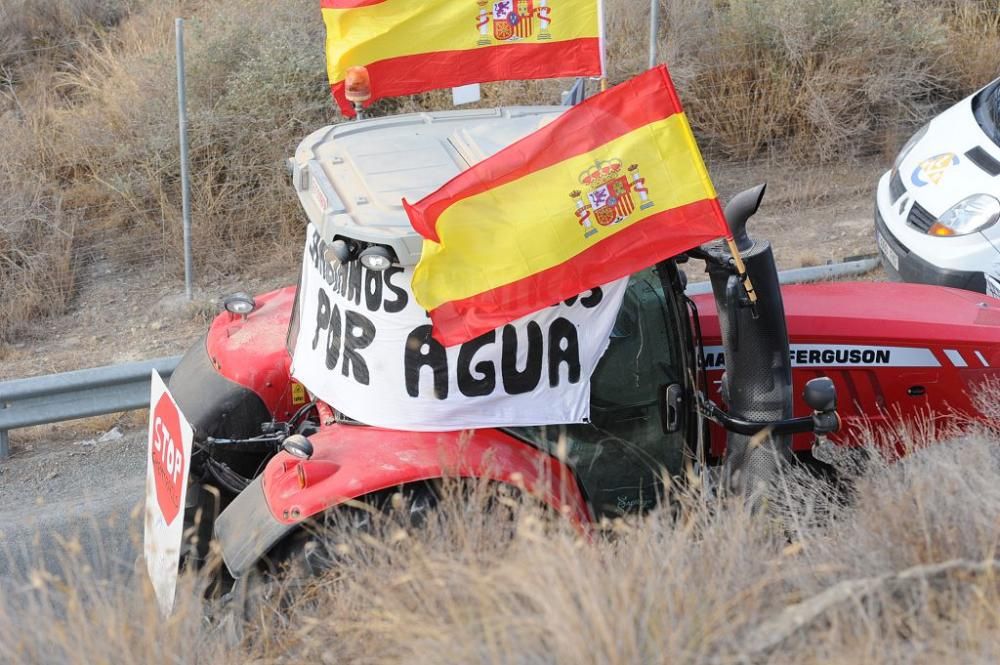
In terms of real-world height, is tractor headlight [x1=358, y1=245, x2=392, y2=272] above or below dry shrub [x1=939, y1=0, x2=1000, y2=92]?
above

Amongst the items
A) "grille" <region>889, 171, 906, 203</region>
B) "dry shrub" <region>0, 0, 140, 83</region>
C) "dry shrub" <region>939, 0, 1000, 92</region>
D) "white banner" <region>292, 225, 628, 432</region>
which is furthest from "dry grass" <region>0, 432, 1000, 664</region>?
"dry shrub" <region>0, 0, 140, 83</region>

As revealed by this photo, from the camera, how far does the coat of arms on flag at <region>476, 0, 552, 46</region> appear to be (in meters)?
5.65

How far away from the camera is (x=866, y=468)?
464 centimetres

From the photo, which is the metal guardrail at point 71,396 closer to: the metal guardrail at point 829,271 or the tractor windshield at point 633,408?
the tractor windshield at point 633,408

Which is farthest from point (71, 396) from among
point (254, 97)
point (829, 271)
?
point (829, 271)

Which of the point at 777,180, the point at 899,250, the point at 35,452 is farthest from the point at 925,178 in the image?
the point at 35,452

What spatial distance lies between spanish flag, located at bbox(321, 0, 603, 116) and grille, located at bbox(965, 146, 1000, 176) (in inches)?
124

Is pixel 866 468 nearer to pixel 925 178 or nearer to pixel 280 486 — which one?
pixel 280 486

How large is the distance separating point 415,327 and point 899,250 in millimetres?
4576

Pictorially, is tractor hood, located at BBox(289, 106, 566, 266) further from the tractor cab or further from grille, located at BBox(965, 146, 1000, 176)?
grille, located at BBox(965, 146, 1000, 176)

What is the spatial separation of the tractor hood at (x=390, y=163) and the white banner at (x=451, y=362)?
0.19 m

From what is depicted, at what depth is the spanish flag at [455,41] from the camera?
548 centimetres

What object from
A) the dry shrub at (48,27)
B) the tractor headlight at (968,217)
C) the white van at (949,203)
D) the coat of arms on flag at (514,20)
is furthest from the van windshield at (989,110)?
the dry shrub at (48,27)

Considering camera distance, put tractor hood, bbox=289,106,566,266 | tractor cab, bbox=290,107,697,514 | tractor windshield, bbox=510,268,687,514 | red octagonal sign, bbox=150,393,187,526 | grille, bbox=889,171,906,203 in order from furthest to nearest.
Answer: grille, bbox=889,171,906,203 < tractor windshield, bbox=510,268,687,514 < tractor cab, bbox=290,107,697,514 < red octagonal sign, bbox=150,393,187,526 < tractor hood, bbox=289,106,566,266
